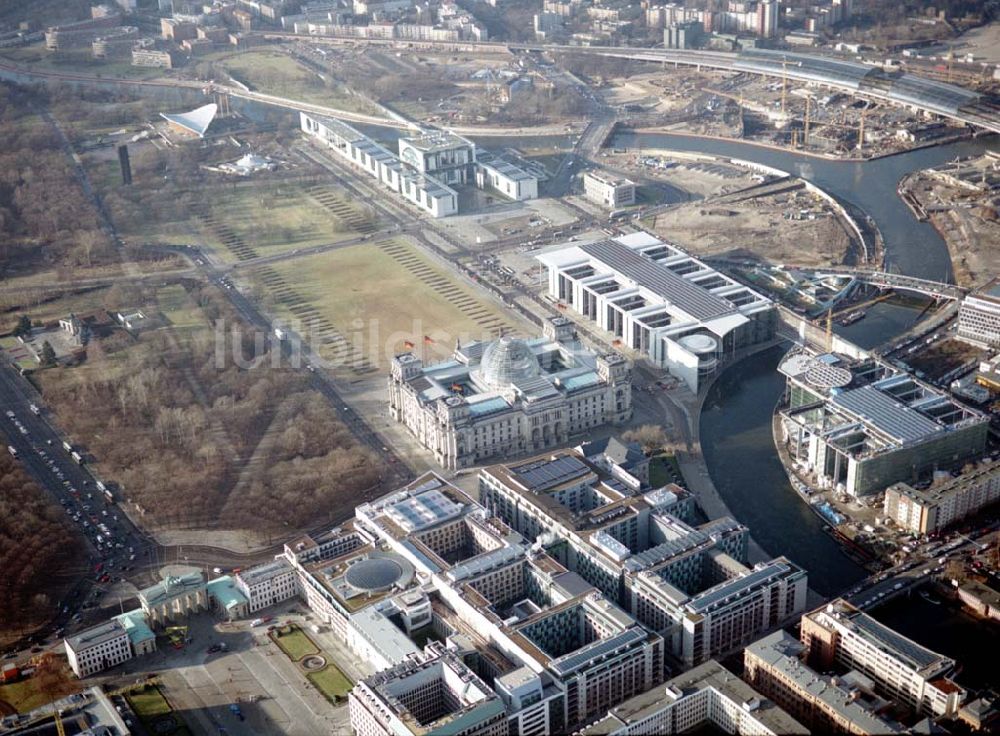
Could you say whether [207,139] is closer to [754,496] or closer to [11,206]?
[11,206]

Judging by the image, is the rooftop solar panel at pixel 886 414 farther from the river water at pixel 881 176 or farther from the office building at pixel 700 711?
the river water at pixel 881 176

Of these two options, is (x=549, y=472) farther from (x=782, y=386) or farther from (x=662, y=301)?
(x=662, y=301)

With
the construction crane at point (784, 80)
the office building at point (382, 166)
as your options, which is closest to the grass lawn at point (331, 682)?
the office building at point (382, 166)

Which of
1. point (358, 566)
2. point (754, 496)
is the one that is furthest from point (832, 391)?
point (358, 566)

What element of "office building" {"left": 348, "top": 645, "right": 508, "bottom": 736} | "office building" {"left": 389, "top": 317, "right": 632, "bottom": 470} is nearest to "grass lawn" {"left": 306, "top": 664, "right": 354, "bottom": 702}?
"office building" {"left": 348, "top": 645, "right": 508, "bottom": 736}

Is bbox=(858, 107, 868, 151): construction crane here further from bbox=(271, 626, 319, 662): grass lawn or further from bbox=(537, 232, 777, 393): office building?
bbox=(271, 626, 319, 662): grass lawn
